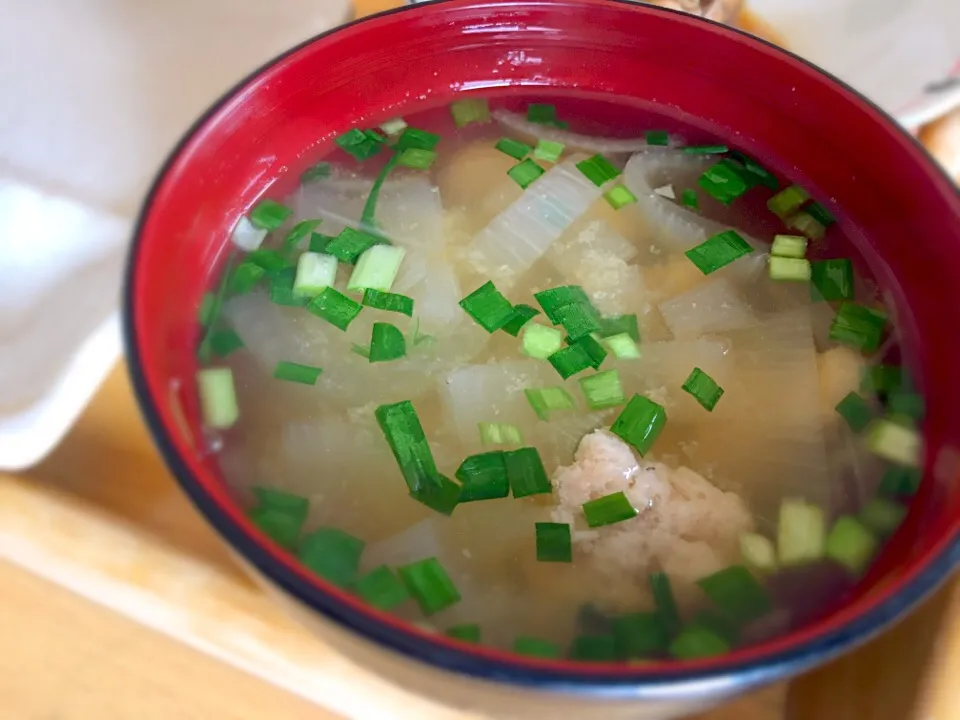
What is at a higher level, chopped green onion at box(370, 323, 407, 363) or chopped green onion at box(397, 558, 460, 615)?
chopped green onion at box(370, 323, 407, 363)

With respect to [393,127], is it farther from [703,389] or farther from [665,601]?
[665,601]

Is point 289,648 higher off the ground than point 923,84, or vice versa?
point 923,84

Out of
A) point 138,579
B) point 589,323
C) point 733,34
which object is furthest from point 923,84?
point 138,579

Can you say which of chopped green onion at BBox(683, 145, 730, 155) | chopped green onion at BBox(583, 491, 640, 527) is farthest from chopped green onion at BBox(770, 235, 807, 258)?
chopped green onion at BBox(583, 491, 640, 527)

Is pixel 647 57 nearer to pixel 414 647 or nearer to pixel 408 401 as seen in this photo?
pixel 408 401

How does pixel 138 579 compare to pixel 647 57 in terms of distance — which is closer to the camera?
pixel 138 579

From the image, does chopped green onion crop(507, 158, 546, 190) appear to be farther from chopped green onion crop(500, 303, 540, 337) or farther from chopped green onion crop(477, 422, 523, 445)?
chopped green onion crop(477, 422, 523, 445)

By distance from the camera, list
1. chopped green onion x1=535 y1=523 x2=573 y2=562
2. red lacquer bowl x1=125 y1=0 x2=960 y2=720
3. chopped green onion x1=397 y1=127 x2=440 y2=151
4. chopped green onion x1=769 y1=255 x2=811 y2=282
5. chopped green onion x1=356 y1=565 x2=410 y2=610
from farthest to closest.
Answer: chopped green onion x1=397 y1=127 x2=440 y2=151, chopped green onion x1=769 y1=255 x2=811 y2=282, chopped green onion x1=535 y1=523 x2=573 y2=562, chopped green onion x1=356 y1=565 x2=410 y2=610, red lacquer bowl x1=125 y1=0 x2=960 y2=720
